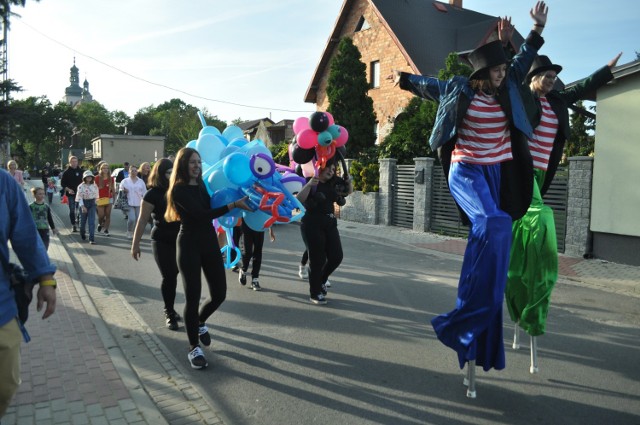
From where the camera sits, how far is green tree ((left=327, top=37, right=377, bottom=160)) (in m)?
23.4

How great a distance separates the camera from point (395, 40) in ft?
89.8

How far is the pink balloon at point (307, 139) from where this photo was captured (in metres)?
6.55

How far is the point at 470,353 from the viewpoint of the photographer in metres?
3.72

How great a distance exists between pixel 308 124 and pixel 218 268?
2.72 metres

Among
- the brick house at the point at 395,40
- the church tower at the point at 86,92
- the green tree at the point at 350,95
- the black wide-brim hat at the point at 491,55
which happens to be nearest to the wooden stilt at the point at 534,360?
the black wide-brim hat at the point at 491,55

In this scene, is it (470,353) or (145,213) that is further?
(145,213)

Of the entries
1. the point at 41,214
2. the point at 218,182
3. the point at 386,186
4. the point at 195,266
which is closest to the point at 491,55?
the point at 218,182

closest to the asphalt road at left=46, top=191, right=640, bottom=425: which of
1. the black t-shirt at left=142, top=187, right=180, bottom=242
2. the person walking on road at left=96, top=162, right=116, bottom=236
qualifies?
the black t-shirt at left=142, top=187, right=180, bottom=242

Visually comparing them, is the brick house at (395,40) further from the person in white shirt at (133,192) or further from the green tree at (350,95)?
the person in white shirt at (133,192)

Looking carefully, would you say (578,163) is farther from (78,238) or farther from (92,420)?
(78,238)

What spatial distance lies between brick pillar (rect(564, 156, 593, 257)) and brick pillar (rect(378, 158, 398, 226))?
638 cm

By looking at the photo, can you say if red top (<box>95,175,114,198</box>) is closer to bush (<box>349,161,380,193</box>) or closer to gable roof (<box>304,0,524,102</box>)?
bush (<box>349,161,380,193</box>)

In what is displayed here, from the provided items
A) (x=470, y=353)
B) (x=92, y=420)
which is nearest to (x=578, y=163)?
(x=470, y=353)

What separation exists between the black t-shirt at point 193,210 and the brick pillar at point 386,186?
39.3 feet
